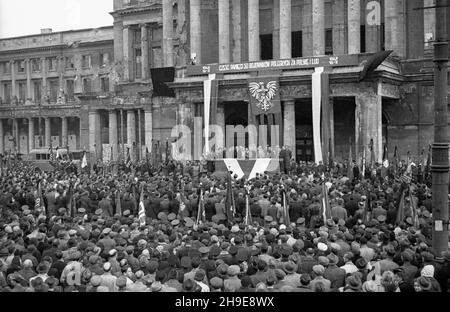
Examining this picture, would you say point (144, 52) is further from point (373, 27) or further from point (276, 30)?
point (373, 27)

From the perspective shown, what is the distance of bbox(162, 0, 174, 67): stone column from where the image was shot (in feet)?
160

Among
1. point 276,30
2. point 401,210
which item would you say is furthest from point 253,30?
point 401,210

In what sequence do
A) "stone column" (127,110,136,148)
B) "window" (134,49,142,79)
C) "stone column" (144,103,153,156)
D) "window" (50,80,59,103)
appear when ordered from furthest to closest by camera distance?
"window" (50,80,59,103) → "window" (134,49,142,79) → "stone column" (127,110,136,148) → "stone column" (144,103,153,156)

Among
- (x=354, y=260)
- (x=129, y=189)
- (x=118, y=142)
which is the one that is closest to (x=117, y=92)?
(x=118, y=142)

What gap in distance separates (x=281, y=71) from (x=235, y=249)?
27601 mm

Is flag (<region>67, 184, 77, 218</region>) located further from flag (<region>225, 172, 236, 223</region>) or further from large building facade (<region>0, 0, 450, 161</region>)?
large building facade (<region>0, 0, 450, 161</region>)

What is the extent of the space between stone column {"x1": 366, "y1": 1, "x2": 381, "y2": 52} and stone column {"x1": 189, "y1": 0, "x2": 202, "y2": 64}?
12.7m

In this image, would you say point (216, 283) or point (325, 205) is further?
point (325, 205)

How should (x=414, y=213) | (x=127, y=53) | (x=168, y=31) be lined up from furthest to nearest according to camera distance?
(x=127, y=53), (x=168, y=31), (x=414, y=213)

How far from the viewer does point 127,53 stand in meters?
57.3

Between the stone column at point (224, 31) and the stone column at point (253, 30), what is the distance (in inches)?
82.5

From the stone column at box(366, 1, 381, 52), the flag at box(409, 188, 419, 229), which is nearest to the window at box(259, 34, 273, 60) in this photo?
the stone column at box(366, 1, 381, 52)

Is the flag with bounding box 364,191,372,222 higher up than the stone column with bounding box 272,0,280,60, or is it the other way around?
the stone column with bounding box 272,0,280,60

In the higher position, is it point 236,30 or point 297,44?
point 236,30
